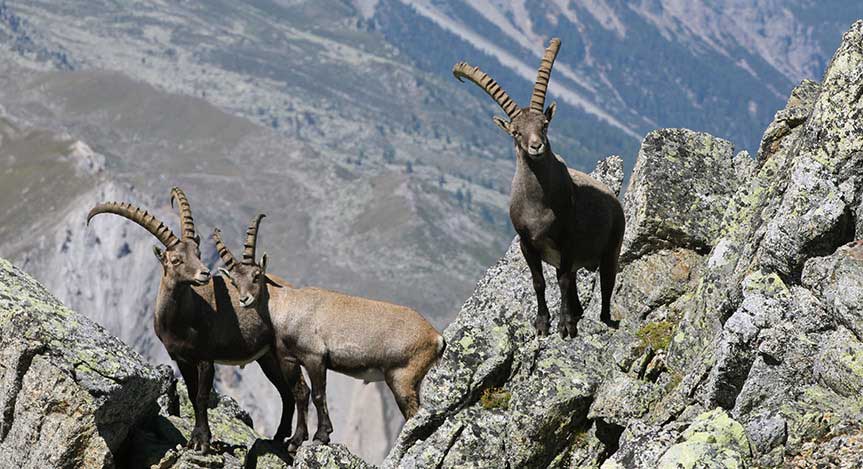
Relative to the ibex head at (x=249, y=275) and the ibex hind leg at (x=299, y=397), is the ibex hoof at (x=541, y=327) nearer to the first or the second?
the ibex hind leg at (x=299, y=397)

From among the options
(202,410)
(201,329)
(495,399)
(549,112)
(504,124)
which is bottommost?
(202,410)

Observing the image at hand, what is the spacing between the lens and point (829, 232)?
58.1 feet

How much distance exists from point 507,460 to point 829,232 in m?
6.72

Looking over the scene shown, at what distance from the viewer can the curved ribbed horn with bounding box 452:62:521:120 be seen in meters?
22.8

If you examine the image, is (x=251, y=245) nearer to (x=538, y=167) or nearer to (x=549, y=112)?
(x=538, y=167)

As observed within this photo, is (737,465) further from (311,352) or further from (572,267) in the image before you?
(311,352)

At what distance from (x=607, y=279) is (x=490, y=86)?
4668 mm

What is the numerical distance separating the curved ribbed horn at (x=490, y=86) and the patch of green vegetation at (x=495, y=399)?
17.5ft

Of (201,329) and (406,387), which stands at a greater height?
(406,387)

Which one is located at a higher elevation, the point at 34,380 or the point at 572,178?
the point at 572,178

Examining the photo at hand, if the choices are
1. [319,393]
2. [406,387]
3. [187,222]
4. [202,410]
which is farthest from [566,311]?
[187,222]

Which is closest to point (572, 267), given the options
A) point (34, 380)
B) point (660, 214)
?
point (660, 214)

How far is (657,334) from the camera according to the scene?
22.3 m

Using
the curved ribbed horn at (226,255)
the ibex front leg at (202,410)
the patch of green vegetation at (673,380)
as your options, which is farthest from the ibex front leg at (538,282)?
the ibex front leg at (202,410)
